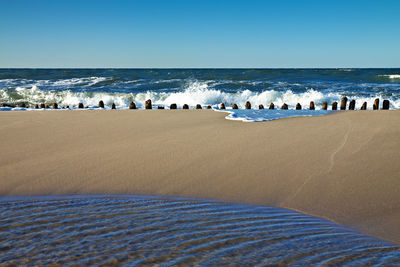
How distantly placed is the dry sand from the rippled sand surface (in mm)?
263

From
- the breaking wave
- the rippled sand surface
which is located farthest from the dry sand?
the breaking wave

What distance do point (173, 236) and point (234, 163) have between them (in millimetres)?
1546

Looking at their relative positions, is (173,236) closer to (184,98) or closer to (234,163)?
(234,163)

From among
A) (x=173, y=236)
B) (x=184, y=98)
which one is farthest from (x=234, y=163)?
(x=184, y=98)

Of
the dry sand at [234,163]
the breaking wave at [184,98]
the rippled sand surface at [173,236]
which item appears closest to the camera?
the rippled sand surface at [173,236]

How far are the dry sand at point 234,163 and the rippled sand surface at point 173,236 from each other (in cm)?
26

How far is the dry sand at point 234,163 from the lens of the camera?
259 cm

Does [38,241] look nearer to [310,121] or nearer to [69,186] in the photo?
[69,186]

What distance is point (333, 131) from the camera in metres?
4.38

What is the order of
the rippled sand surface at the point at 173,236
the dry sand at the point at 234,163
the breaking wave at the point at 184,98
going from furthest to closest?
1. the breaking wave at the point at 184,98
2. the dry sand at the point at 234,163
3. the rippled sand surface at the point at 173,236

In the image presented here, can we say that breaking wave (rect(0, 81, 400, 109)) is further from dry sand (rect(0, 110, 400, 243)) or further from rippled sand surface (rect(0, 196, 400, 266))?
rippled sand surface (rect(0, 196, 400, 266))

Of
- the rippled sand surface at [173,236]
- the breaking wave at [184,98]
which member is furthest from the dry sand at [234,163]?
the breaking wave at [184,98]

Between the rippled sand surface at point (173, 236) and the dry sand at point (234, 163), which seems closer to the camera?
the rippled sand surface at point (173, 236)

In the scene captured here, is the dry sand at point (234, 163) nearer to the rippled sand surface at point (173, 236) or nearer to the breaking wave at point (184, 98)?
the rippled sand surface at point (173, 236)
